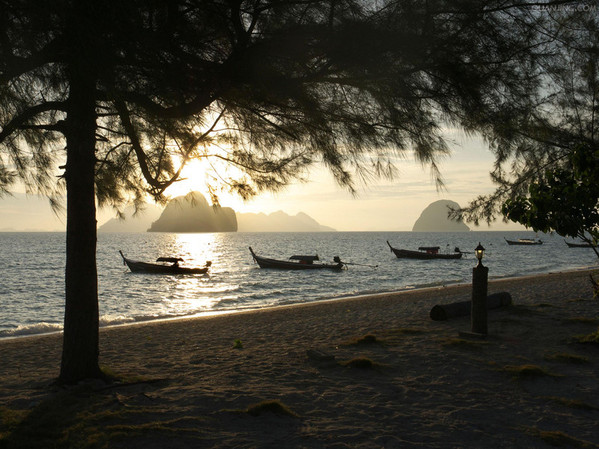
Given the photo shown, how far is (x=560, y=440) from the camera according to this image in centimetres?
476

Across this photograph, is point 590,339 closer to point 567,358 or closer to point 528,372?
point 567,358

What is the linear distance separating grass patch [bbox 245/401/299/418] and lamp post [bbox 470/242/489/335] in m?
4.78

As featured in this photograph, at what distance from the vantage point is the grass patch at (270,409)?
5.44 m

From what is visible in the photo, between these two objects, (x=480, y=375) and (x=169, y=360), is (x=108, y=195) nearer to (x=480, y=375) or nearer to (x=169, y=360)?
(x=169, y=360)

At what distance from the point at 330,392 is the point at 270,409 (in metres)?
1.01

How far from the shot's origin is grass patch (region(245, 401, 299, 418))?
5.44 metres

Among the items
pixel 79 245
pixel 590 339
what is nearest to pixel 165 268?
pixel 79 245

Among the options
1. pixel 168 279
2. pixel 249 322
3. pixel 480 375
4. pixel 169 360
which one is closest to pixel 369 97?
pixel 480 375

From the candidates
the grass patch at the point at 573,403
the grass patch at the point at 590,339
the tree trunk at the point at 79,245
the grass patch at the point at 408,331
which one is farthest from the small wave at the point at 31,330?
the grass patch at the point at 573,403

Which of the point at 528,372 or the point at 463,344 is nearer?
the point at 528,372

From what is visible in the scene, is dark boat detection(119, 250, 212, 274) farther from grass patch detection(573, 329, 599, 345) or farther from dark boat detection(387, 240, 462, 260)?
grass patch detection(573, 329, 599, 345)

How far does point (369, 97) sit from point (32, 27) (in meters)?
3.36

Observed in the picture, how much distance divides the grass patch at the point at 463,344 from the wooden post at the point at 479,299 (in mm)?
458

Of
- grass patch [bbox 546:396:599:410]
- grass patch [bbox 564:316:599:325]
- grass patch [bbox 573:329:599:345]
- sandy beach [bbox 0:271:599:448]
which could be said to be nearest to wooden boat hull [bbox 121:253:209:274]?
sandy beach [bbox 0:271:599:448]
